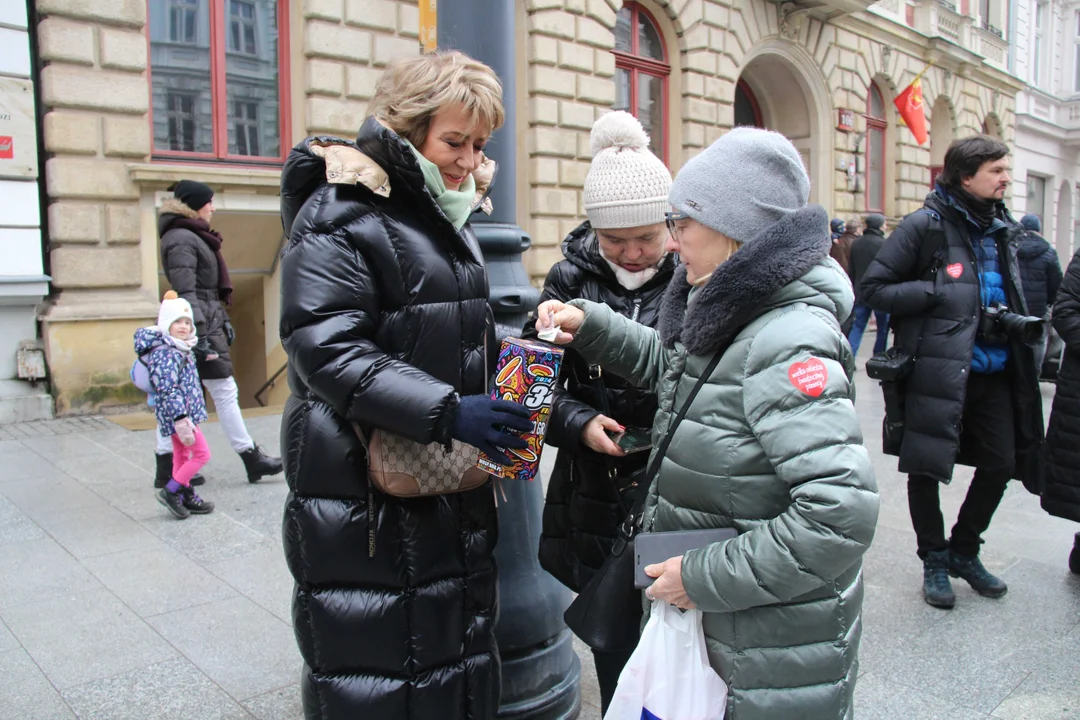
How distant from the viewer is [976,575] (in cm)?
413

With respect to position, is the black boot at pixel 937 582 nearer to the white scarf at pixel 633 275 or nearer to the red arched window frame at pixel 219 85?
the white scarf at pixel 633 275

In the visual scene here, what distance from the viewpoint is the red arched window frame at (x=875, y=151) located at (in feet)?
64.9

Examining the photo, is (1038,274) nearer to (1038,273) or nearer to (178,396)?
(1038,273)

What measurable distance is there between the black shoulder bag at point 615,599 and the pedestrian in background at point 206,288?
13.7ft

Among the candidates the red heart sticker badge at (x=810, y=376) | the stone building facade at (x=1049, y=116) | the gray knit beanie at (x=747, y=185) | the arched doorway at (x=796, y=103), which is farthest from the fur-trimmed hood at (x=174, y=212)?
the stone building facade at (x=1049, y=116)

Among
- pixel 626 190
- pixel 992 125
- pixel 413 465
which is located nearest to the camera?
pixel 413 465

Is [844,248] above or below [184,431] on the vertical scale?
above

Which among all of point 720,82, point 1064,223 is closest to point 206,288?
point 720,82

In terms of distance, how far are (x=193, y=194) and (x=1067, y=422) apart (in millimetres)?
5703

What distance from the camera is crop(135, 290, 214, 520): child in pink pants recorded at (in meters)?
5.10

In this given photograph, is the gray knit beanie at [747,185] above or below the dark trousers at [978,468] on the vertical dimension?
above

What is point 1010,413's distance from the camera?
3994 mm

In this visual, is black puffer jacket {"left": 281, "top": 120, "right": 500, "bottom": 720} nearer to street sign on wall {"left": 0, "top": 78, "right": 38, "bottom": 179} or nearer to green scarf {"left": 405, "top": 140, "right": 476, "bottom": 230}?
green scarf {"left": 405, "top": 140, "right": 476, "bottom": 230}

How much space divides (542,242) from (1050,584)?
8598mm
